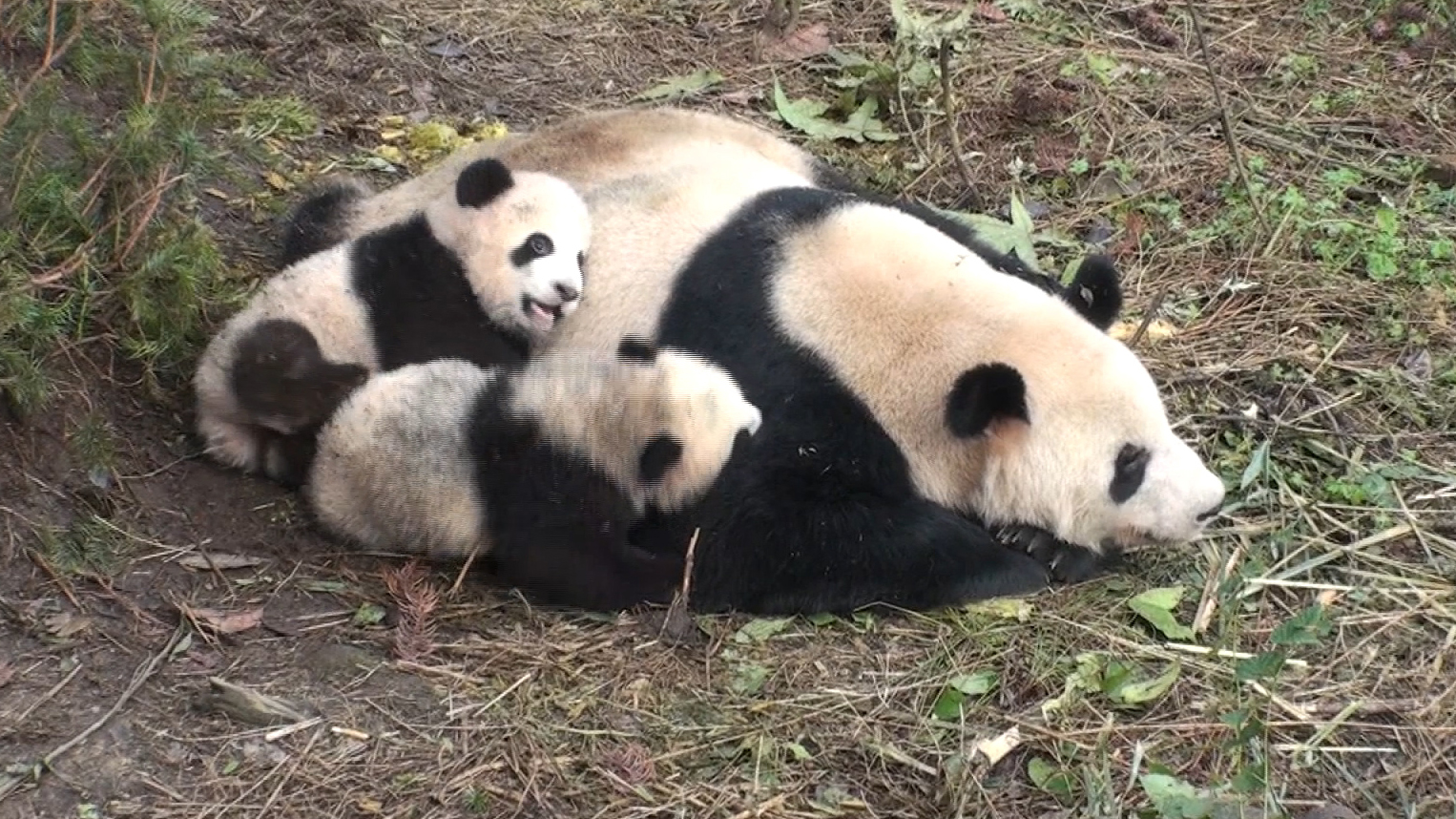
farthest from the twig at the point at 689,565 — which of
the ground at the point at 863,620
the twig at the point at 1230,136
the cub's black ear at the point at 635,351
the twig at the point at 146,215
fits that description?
the twig at the point at 1230,136

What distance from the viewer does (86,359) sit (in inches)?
172

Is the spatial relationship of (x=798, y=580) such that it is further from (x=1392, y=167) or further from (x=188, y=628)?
(x=1392, y=167)

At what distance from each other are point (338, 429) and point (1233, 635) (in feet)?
8.98

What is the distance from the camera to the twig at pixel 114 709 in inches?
124

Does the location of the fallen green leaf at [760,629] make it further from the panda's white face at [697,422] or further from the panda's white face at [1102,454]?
→ the panda's white face at [1102,454]

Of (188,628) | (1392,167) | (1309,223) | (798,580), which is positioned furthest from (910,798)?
(1392,167)

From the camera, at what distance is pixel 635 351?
4.40 m

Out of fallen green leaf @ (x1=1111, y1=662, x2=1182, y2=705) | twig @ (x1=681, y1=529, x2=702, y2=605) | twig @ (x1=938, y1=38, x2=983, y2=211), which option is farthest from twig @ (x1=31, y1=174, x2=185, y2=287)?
twig @ (x1=938, y1=38, x2=983, y2=211)

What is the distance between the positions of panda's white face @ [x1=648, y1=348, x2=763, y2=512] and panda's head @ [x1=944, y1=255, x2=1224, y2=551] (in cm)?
63

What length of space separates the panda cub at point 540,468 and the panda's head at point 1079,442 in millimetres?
739

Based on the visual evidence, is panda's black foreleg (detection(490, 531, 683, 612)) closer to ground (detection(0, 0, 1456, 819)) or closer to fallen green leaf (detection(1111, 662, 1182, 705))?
ground (detection(0, 0, 1456, 819))

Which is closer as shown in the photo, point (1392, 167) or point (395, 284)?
point (395, 284)

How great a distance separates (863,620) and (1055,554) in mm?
678

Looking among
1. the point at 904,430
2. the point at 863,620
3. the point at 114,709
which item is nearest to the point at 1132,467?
the point at 904,430
